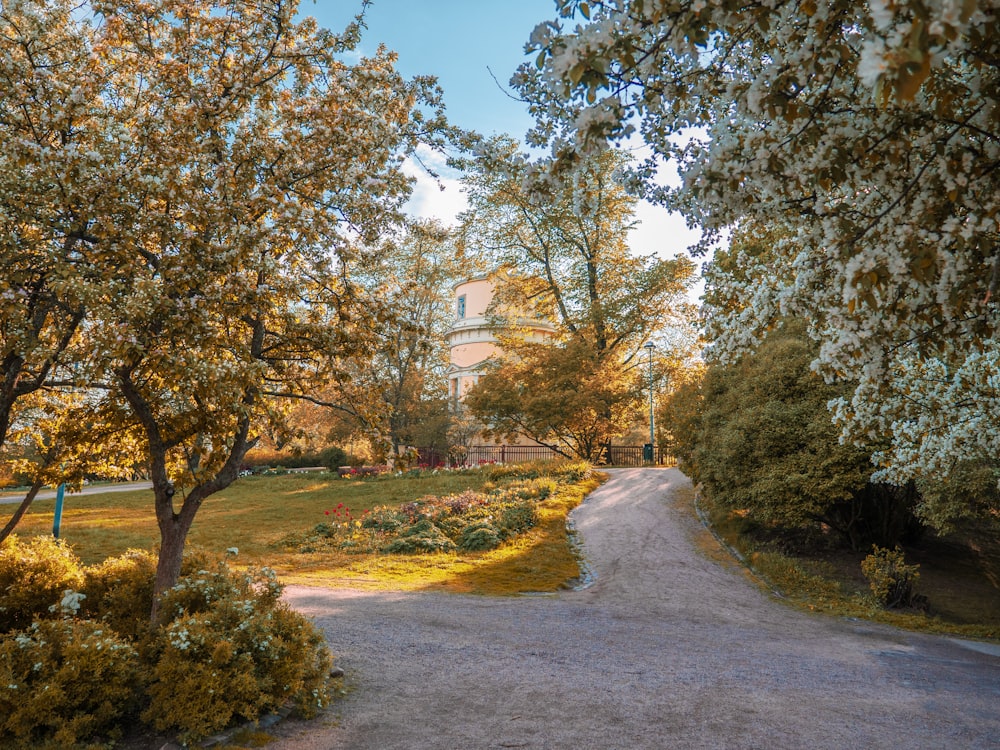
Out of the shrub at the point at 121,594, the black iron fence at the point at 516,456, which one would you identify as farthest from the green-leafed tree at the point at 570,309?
the shrub at the point at 121,594

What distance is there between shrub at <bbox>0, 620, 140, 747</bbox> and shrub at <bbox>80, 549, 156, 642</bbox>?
970mm

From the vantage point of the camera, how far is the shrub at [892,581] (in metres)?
10.5

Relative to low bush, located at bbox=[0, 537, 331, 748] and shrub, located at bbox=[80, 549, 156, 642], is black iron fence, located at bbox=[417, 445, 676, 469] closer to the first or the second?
shrub, located at bbox=[80, 549, 156, 642]

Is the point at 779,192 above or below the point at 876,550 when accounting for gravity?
above

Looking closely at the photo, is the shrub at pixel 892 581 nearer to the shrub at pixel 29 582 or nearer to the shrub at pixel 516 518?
the shrub at pixel 516 518

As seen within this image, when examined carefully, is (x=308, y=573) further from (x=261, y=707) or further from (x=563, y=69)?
(x=563, y=69)

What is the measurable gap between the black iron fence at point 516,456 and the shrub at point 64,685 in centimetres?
2296

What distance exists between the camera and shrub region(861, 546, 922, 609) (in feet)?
34.6

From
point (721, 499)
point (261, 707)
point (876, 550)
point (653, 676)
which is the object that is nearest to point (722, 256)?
point (721, 499)

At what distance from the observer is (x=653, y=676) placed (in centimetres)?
608

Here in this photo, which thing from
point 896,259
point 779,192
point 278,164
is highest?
point 278,164

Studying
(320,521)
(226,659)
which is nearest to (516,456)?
(320,521)

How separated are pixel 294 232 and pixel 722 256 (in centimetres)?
1141

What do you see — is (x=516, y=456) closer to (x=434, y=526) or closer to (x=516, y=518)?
(x=516, y=518)
